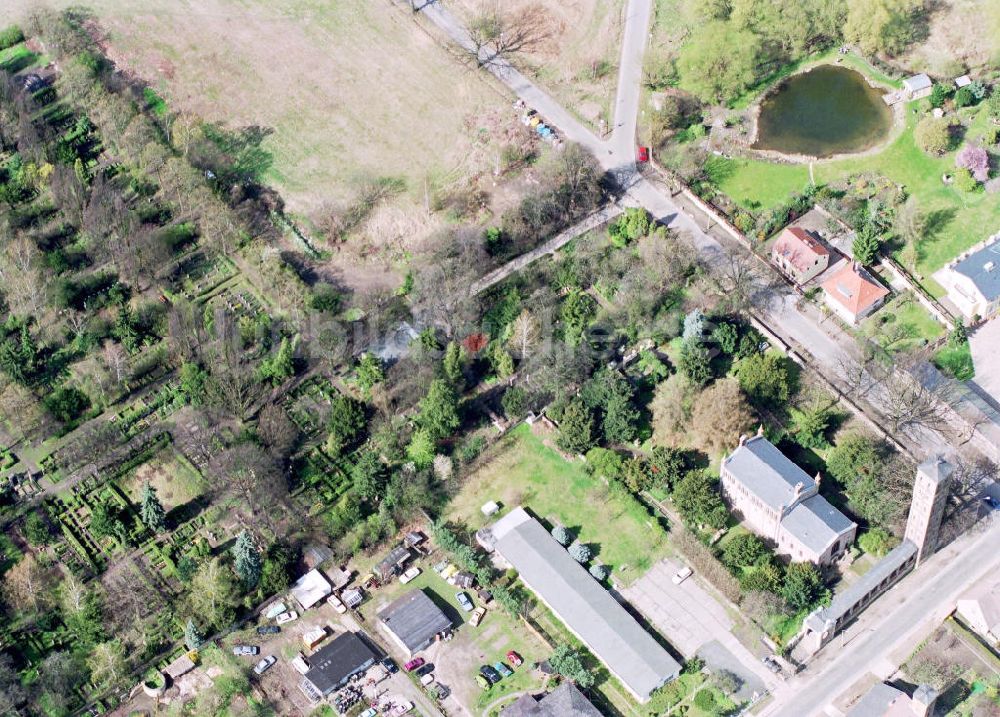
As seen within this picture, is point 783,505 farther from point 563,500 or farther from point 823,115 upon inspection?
point 823,115

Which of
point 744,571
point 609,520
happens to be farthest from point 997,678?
point 609,520

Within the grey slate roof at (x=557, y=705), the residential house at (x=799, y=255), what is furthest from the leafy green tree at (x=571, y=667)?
the residential house at (x=799, y=255)

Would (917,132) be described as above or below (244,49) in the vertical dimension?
below

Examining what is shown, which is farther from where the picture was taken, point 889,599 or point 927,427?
point 927,427

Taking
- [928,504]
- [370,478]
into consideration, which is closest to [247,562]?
[370,478]

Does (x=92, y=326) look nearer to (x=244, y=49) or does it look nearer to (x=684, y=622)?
(x=244, y=49)

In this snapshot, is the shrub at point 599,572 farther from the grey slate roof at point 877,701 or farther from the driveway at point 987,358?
the driveway at point 987,358

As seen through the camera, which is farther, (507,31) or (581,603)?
(507,31)
